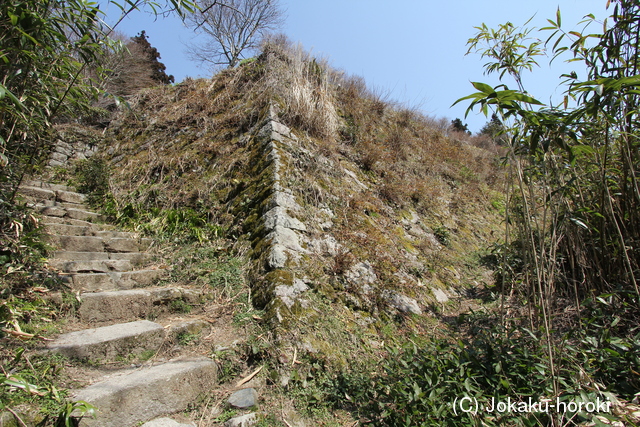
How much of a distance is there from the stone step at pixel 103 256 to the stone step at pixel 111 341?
3.55ft

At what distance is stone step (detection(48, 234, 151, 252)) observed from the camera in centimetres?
312

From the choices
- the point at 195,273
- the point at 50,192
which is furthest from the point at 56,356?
the point at 50,192

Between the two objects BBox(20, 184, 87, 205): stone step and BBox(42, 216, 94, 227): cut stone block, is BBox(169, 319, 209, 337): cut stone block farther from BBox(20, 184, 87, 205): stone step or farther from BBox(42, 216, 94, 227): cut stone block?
BBox(20, 184, 87, 205): stone step

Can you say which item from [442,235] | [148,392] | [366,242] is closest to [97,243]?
[148,392]

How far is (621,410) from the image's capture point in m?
1.32

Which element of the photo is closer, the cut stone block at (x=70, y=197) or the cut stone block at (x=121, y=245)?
the cut stone block at (x=121, y=245)

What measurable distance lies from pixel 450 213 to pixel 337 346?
411 cm

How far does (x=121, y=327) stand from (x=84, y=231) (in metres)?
1.80

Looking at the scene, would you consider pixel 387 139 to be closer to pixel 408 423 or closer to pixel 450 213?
pixel 450 213

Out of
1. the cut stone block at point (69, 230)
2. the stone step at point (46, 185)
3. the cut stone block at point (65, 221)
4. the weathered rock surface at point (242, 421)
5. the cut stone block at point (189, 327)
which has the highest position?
the stone step at point (46, 185)

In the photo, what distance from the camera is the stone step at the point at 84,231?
3.26 m

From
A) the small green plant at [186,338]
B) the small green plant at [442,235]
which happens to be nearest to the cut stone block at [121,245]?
the small green plant at [186,338]

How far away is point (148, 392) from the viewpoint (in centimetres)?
174

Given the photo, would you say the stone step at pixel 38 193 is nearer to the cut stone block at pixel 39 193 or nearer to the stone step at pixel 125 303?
Answer: the cut stone block at pixel 39 193
